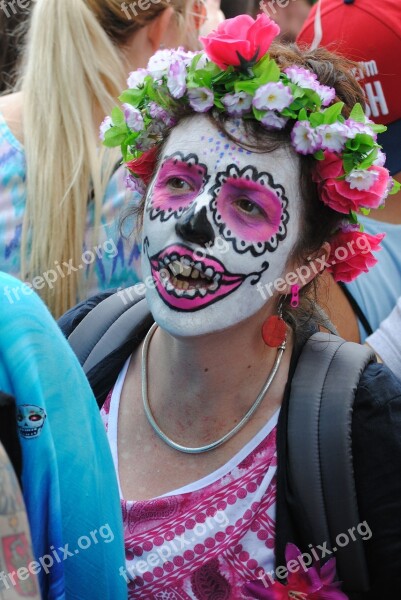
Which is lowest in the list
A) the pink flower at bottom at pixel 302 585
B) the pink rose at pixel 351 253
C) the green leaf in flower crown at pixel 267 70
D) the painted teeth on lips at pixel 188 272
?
the pink flower at bottom at pixel 302 585

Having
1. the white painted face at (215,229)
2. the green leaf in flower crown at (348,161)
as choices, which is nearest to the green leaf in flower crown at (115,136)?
the white painted face at (215,229)

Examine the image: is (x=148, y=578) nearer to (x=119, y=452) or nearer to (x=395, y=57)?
(x=119, y=452)

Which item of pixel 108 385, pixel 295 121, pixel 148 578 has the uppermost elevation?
pixel 295 121

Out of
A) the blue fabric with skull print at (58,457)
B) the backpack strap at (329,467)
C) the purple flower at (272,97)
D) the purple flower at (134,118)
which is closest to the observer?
the blue fabric with skull print at (58,457)

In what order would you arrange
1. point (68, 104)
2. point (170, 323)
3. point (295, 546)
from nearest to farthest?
1. point (295, 546)
2. point (170, 323)
3. point (68, 104)

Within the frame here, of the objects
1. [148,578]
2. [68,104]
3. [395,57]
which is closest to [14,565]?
[148,578]

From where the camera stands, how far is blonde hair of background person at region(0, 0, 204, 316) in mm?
2936

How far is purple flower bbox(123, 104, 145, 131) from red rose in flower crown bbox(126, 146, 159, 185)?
71 mm

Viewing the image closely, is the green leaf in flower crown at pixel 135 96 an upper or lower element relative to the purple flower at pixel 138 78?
lower

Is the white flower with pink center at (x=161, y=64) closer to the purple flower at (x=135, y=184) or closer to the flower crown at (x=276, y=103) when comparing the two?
the flower crown at (x=276, y=103)

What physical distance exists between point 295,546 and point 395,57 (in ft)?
5.55

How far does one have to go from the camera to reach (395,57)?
3066 mm

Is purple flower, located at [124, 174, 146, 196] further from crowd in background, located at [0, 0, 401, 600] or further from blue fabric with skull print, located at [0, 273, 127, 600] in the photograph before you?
blue fabric with skull print, located at [0, 273, 127, 600]

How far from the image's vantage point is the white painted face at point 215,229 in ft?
7.51
